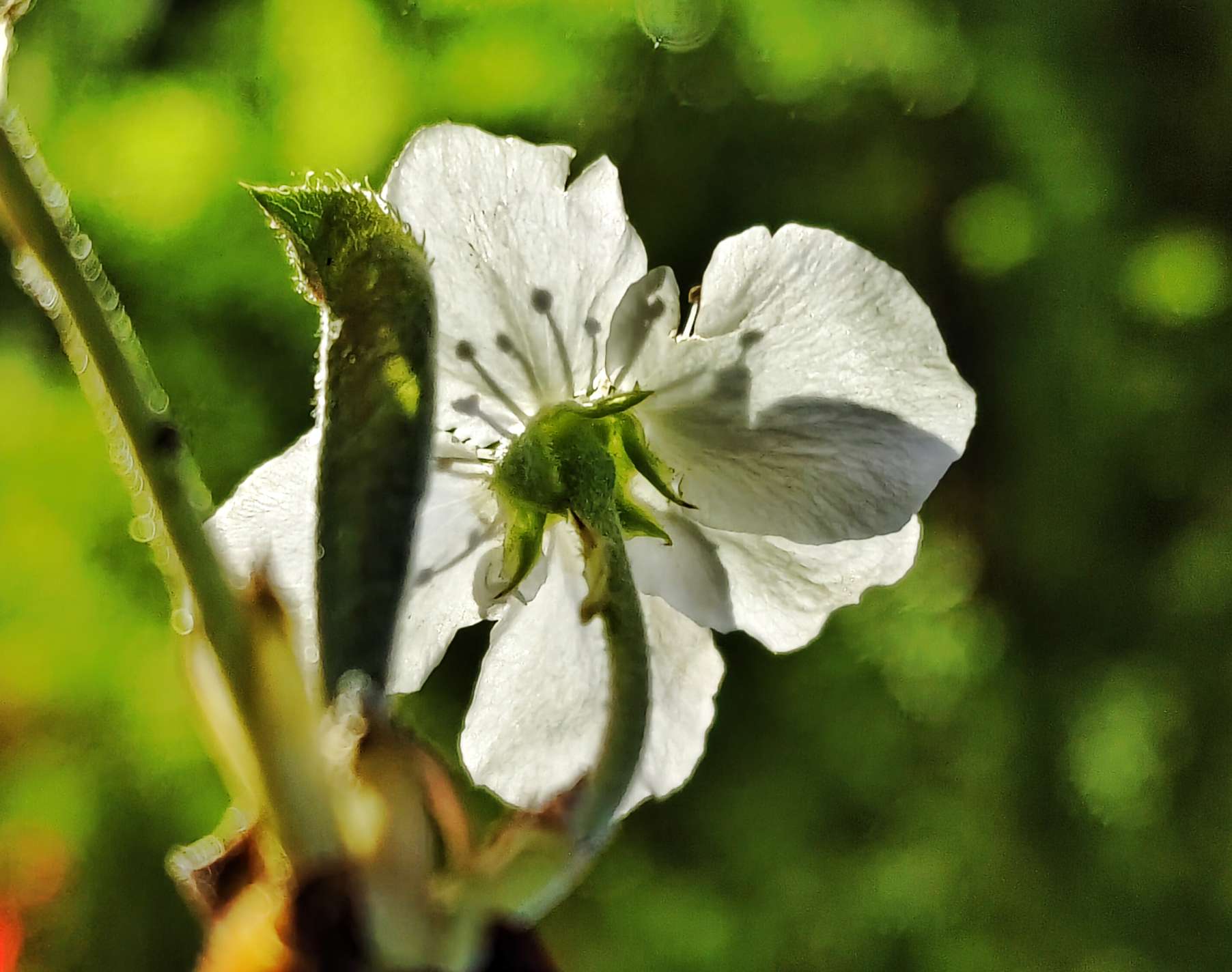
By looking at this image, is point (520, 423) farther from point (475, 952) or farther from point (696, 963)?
point (696, 963)

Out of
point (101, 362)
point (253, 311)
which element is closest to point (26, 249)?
point (101, 362)

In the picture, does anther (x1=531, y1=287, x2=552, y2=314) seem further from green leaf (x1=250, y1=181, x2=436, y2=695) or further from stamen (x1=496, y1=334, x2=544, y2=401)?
green leaf (x1=250, y1=181, x2=436, y2=695)

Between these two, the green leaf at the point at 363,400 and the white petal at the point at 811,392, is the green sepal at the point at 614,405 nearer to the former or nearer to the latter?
the white petal at the point at 811,392

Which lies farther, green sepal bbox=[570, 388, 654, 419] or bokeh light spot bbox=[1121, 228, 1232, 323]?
bokeh light spot bbox=[1121, 228, 1232, 323]

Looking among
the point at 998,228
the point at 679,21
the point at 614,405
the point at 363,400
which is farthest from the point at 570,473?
the point at 998,228

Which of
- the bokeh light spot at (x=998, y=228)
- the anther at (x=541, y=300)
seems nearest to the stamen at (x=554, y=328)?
the anther at (x=541, y=300)

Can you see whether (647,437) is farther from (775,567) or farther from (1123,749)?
(1123,749)

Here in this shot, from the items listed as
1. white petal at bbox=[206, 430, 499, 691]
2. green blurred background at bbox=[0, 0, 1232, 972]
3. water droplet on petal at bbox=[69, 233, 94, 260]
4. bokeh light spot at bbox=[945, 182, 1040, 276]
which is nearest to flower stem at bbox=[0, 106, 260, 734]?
water droplet on petal at bbox=[69, 233, 94, 260]
